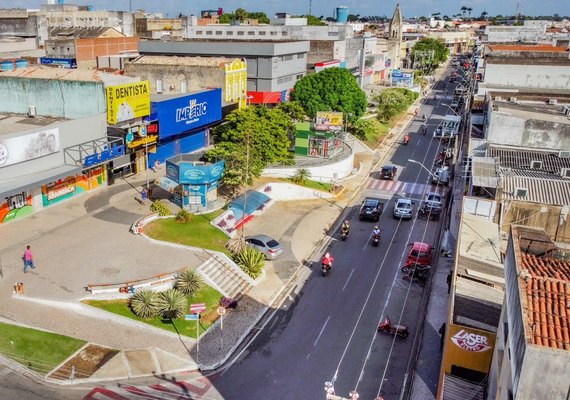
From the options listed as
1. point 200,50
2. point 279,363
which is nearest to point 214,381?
point 279,363

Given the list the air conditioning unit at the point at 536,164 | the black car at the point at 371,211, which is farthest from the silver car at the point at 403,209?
the air conditioning unit at the point at 536,164

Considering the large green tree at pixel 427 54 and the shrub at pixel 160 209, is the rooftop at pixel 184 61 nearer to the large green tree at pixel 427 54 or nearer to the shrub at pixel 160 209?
the shrub at pixel 160 209

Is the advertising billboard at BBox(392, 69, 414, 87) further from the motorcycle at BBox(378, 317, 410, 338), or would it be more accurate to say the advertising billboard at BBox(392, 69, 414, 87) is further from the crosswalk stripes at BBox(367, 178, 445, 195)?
the motorcycle at BBox(378, 317, 410, 338)

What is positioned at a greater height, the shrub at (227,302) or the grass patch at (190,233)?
the grass patch at (190,233)

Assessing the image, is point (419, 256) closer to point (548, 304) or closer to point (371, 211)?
point (371, 211)

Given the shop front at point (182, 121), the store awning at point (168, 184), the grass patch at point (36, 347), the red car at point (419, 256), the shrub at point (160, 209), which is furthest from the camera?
the shop front at point (182, 121)

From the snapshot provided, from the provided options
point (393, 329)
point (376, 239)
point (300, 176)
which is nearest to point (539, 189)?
point (376, 239)

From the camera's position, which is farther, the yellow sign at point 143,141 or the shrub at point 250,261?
the yellow sign at point 143,141

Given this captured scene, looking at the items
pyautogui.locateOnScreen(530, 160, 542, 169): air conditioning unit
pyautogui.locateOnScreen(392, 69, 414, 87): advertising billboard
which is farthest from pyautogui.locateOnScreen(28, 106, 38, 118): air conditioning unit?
pyautogui.locateOnScreen(392, 69, 414, 87): advertising billboard
